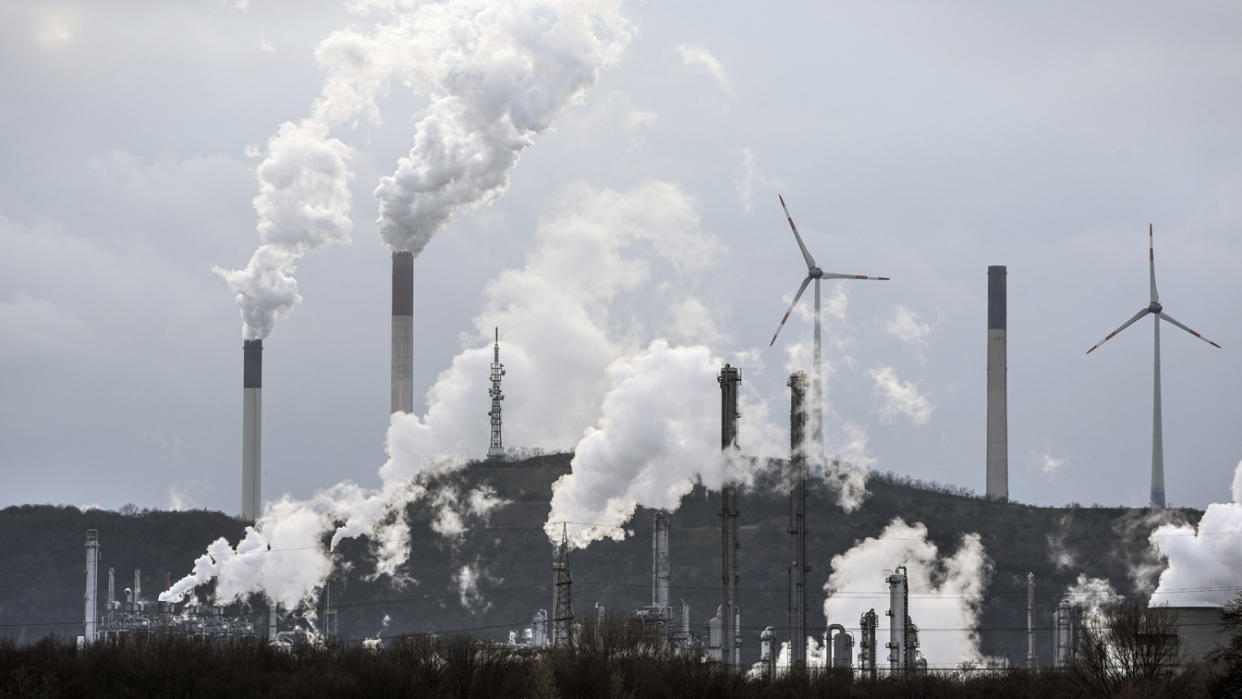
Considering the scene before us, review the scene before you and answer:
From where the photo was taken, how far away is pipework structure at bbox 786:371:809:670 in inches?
3602

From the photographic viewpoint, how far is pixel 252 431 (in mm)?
138250

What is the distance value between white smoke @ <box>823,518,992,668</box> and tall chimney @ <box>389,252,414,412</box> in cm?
3712

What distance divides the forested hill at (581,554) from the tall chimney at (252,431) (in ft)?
52.1

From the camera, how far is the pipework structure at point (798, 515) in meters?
91.5

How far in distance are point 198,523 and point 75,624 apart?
32779 millimetres

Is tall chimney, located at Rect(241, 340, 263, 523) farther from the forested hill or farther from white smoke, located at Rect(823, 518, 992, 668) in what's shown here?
white smoke, located at Rect(823, 518, 992, 668)

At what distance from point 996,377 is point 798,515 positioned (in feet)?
186

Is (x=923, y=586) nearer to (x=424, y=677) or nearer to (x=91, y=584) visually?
(x=91, y=584)

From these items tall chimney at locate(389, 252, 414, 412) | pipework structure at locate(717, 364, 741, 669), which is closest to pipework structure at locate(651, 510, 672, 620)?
pipework structure at locate(717, 364, 741, 669)

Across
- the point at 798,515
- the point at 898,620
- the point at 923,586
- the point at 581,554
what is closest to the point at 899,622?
the point at 898,620

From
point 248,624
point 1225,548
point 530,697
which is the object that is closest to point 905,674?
point 1225,548

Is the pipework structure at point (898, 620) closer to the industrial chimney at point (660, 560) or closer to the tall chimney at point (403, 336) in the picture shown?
the industrial chimney at point (660, 560)

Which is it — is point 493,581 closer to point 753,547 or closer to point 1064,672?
point 753,547

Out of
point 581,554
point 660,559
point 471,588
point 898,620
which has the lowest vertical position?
point 471,588
